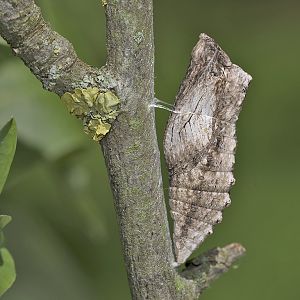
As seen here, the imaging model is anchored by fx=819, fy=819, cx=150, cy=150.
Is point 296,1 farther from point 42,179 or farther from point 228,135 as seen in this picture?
point 228,135

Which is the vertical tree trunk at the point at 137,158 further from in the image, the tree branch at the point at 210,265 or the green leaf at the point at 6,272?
the green leaf at the point at 6,272

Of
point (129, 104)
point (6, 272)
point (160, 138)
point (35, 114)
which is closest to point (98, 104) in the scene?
point (129, 104)

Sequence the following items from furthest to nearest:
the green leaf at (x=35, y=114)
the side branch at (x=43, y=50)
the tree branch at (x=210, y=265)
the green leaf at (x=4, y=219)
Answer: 1. the green leaf at (x=35, y=114)
2. the tree branch at (x=210, y=265)
3. the green leaf at (x=4, y=219)
4. the side branch at (x=43, y=50)

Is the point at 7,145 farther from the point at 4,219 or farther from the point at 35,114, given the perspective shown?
the point at 35,114

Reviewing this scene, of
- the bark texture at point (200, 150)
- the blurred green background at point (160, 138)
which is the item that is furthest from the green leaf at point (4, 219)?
the blurred green background at point (160, 138)

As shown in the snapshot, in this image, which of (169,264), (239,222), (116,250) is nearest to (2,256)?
(169,264)

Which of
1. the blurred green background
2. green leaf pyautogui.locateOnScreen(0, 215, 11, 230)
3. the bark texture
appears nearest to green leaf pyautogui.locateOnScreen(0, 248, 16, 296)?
green leaf pyautogui.locateOnScreen(0, 215, 11, 230)
